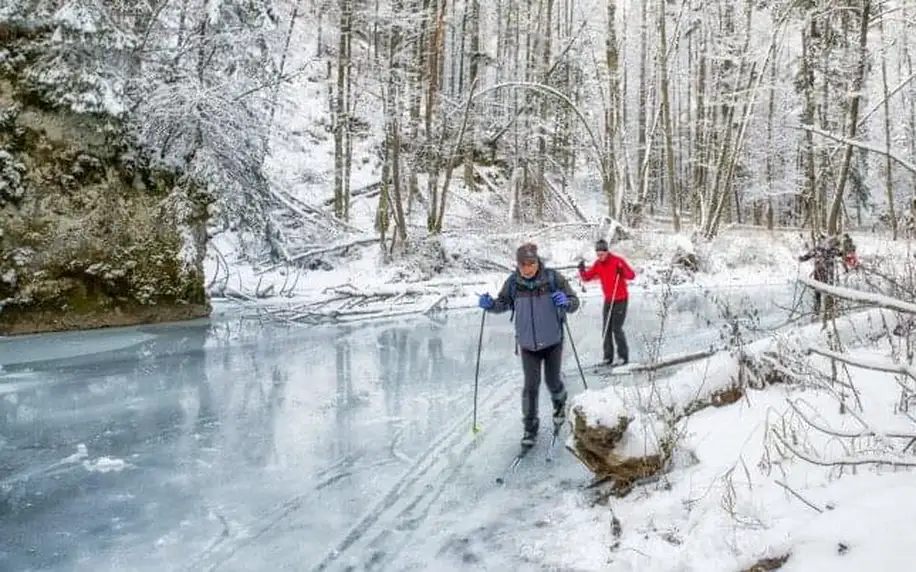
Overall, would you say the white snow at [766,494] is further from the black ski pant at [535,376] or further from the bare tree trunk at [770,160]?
the bare tree trunk at [770,160]

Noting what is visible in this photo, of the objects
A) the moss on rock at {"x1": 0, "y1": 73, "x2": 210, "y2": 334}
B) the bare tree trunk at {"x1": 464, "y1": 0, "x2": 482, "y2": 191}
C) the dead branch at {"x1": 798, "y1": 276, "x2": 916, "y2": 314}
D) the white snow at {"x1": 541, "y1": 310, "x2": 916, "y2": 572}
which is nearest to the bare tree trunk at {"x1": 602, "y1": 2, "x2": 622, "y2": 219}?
the bare tree trunk at {"x1": 464, "y1": 0, "x2": 482, "y2": 191}

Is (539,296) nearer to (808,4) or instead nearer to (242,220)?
(242,220)

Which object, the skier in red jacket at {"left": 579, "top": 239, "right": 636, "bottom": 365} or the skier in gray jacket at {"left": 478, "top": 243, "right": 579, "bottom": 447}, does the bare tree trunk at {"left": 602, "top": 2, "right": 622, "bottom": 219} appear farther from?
the skier in gray jacket at {"left": 478, "top": 243, "right": 579, "bottom": 447}

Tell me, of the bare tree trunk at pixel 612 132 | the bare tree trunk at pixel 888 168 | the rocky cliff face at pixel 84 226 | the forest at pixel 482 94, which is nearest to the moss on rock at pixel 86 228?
the rocky cliff face at pixel 84 226

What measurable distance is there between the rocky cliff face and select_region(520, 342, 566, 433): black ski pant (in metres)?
10.2

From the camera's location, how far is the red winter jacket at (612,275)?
10.0m

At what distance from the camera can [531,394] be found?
6816 millimetres

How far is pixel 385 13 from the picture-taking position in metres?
20.5

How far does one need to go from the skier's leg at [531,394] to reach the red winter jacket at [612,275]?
3355 mm

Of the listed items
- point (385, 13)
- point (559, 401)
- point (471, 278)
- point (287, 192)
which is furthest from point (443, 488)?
point (287, 192)

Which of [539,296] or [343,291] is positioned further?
[343,291]

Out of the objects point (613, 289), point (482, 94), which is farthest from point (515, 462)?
point (482, 94)

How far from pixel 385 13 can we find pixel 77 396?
14.9 meters

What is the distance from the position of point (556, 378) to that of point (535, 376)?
29cm
